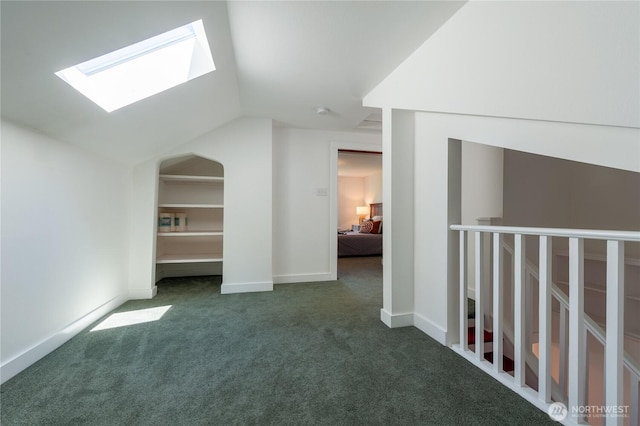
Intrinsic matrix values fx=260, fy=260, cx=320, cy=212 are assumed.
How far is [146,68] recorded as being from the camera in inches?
74.3

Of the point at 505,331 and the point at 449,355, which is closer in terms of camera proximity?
the point at 449,355

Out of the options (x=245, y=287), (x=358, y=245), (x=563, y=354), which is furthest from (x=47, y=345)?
(x=358, y=245)

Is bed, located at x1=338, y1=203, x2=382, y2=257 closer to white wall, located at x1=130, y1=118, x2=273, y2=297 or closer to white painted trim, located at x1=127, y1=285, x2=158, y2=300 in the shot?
white wall, located at x1=130, y1=118, x2=273, y2=297

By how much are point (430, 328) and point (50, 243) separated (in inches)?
107

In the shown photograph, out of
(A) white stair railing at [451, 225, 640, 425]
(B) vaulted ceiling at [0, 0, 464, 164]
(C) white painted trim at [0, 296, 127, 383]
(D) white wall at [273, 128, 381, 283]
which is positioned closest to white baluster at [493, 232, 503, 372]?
(A) white stair railing at [451, 225, 640, 425]

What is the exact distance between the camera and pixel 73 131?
6.02 feet

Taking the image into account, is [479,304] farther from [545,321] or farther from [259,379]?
[259,379]

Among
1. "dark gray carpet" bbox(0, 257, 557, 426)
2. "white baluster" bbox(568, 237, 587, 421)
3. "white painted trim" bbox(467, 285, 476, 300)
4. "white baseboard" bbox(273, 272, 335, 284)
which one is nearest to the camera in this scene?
"white baluster" bbox(568, 237, 587, 421)

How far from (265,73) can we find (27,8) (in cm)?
137

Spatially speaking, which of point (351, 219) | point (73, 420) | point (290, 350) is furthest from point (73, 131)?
point (351, 219)

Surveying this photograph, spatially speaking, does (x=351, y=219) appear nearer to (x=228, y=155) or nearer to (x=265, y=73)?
(x=228, y=155)

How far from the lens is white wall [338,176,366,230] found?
348 inches

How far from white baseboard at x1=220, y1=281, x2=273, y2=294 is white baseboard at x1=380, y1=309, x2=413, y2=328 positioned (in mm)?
1534

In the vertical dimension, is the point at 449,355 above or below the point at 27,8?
below
